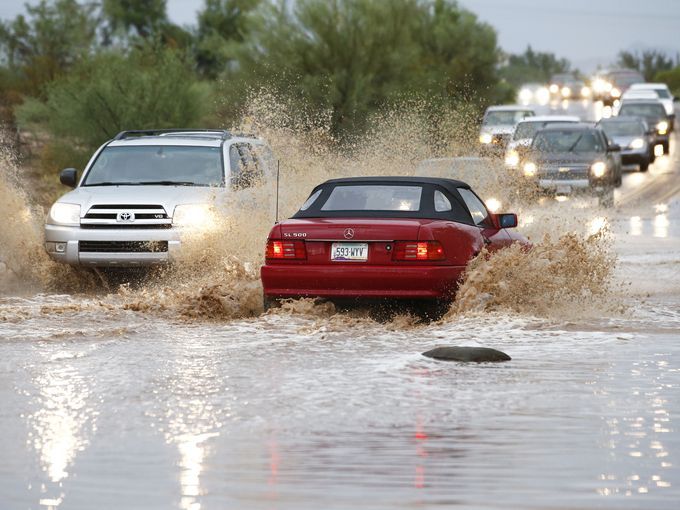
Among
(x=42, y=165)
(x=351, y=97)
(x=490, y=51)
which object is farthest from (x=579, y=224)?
(x=490, y=51)

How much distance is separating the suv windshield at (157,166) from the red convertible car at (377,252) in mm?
A: 4721

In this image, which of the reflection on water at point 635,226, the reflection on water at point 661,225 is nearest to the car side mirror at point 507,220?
the reflection on water at point 661,225

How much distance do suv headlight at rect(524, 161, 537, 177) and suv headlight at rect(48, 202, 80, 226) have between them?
15524mm

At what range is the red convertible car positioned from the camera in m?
12.0

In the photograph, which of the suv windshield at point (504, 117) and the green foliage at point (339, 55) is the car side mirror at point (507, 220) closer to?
the green foliage at point (339, 55)

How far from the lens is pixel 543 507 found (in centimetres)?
619

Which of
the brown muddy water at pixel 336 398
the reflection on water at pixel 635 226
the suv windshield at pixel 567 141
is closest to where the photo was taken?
the brown muddy water at pixel 336 398

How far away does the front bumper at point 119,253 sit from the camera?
15969 millimetres

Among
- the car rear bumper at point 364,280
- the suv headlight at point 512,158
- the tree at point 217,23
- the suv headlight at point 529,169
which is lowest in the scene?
the suv headlight at point 529,169

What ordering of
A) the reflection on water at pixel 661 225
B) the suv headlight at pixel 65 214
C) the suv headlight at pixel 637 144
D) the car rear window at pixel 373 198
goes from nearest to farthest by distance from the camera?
1. the car rear window at pixel 373 198
2. the suv headlight at pixel 65 214
3. the reflection on water at pixel 661 225
4. the suv headlight at pixel 637 144

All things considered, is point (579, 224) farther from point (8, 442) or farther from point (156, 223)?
point (8, 442)

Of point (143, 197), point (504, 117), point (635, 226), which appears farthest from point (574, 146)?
point (143, 197)

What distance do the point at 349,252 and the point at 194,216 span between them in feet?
14.3

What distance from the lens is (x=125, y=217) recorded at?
1608 cm
